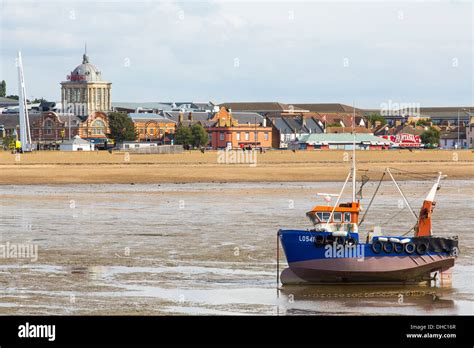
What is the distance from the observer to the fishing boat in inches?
1398

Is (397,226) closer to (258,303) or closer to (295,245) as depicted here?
(295,245)

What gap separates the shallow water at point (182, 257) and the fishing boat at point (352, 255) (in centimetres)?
43

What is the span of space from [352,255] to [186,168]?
7233 centimetres

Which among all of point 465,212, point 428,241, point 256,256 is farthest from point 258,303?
point 465,212

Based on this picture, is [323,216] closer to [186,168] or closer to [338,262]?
[338,262]

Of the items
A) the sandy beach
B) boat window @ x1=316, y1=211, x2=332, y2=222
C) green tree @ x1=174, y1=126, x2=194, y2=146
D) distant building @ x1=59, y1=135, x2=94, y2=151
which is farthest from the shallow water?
green tree @ x1=174, y1=126, x2=194, y2=146

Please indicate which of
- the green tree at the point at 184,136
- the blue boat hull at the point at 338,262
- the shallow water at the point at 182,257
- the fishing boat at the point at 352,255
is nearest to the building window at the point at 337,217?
the fishing boat at the point at 352,255

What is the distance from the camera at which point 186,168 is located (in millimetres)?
107188

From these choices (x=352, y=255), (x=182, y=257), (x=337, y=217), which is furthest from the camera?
(x=182, y=257)

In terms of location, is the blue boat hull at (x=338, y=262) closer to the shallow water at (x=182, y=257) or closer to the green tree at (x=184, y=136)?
the shallow water at (x=182, y=257)

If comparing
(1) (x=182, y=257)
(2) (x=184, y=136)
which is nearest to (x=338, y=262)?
(1) (x=182, y=257)

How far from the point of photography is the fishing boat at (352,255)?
35.5m

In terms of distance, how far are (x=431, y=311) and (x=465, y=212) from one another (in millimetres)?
28597

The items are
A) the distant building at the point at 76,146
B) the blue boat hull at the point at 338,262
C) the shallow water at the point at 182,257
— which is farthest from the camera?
the distant building at the point at 76,146
